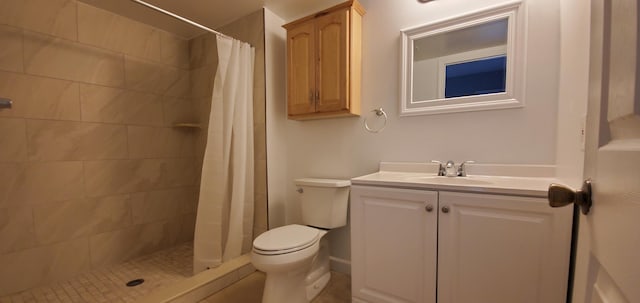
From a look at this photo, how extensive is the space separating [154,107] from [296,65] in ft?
5.02

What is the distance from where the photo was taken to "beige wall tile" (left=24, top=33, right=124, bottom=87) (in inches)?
69.6

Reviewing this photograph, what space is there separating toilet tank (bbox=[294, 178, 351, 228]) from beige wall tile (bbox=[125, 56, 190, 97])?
179cm

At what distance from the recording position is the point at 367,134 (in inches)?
73.4

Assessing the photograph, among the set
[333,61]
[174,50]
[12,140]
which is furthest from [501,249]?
[174,50]

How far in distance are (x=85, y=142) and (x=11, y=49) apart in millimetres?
728

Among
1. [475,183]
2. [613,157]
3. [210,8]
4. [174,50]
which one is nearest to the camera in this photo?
[613,157]

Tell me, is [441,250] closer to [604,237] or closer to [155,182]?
[604,237]

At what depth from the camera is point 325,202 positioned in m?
1.78

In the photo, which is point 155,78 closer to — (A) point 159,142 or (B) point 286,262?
(A) point 159,142

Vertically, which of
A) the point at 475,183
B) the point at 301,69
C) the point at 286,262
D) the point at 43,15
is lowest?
the point at 286,262

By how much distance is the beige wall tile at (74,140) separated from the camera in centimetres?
178

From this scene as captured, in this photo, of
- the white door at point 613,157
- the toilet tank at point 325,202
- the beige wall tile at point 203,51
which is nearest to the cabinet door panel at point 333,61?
the toilet tank at point 325,202

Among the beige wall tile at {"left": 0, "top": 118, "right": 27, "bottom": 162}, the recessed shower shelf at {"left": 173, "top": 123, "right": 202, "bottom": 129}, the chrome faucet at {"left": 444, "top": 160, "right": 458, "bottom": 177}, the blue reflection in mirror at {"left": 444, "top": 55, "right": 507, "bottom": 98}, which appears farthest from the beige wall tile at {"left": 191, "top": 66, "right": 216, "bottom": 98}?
the chrome faucet at {"left": 444, "top": 160, "right": 458, "bottom": 177}

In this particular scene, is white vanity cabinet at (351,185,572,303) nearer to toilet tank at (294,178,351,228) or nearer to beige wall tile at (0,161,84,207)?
toilet tank at (294,178,351,228)
